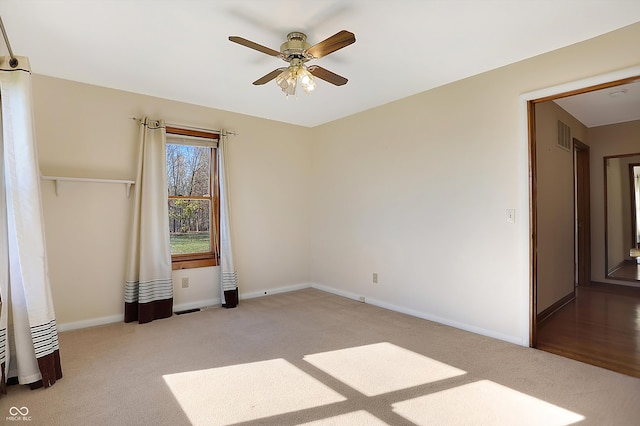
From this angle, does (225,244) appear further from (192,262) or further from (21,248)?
(21,248)

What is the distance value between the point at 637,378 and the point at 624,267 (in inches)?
210

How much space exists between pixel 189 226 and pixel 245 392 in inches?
101

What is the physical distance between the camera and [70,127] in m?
3.46

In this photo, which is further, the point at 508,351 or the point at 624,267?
the point at 624,267

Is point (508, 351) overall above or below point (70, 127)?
below

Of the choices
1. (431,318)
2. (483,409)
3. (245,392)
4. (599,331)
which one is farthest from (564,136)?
(245,392)

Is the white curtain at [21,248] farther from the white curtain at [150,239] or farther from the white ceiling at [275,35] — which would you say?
the white curtain at [150,239]

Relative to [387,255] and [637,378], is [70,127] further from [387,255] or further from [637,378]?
[637,378]

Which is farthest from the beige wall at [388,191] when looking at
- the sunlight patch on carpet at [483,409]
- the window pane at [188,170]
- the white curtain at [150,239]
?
the sunlight patch on carpet at [483,409]

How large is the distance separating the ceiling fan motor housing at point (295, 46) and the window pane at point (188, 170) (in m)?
2.22

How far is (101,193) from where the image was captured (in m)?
3.63

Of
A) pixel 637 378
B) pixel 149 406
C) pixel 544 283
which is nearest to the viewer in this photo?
pixel 149 406

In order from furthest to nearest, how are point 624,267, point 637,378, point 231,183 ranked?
point 624,267
point 231,183
point 637,378

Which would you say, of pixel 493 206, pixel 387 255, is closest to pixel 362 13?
pixel 493 206
